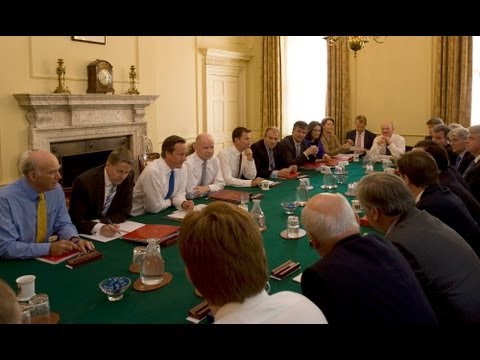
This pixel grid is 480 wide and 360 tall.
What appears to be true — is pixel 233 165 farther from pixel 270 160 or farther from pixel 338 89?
pixel 338 89

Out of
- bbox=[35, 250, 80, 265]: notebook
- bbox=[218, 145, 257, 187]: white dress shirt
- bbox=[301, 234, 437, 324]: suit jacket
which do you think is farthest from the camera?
bbox=[218, 145, 257, 187]: white dress shirt

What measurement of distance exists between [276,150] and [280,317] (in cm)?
432

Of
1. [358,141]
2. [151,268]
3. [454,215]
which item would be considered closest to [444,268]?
[454,215]

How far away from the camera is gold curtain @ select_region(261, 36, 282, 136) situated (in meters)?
8.19

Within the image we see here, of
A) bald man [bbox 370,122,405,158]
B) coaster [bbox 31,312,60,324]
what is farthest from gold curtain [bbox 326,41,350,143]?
coaster [bbox 31,312,60,324]

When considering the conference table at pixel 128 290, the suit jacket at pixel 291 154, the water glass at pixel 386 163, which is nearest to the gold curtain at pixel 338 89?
the suit jacket at pixel 291 154

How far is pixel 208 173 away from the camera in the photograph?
4.16m

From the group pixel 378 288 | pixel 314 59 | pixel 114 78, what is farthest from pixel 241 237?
pixel 314 59

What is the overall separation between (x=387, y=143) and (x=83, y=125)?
4.16 meters

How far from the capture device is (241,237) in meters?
1.18

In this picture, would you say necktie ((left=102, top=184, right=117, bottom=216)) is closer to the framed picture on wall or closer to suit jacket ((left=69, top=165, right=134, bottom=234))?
suit jacket ((left=69, top=165, right=134, bottom=234))

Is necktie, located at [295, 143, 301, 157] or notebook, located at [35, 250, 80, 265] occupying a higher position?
necktie, located at [295, 143, 301, 157]

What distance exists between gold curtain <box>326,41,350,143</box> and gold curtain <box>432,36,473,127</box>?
5.13 feet
